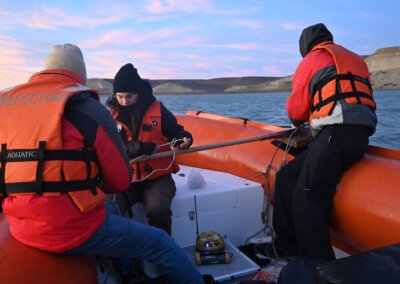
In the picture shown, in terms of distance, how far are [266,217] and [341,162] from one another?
3.27ft

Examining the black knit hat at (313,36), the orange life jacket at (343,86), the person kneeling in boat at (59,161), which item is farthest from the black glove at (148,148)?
the black knit hat at (313,36)

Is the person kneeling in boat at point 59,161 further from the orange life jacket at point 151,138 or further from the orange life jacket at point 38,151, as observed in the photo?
the orange life jacket at point 151,138

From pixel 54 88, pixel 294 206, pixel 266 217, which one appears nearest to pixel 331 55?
pixel 294 206

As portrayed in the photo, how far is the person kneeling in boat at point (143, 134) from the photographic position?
245 cm

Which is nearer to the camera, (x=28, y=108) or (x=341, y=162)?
(x=28, y=108)

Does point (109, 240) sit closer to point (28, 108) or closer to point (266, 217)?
point (28, 108)

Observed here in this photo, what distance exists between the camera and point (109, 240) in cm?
150

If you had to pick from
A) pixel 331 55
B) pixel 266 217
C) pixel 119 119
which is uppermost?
pixel 331 55

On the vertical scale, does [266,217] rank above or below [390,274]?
below

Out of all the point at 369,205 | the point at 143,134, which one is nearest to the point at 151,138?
the point at 143,134

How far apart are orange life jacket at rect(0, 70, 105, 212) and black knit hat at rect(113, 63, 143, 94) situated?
1104mm

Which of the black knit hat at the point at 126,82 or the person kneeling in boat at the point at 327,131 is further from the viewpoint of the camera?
the black knit hat at the point at 126,82

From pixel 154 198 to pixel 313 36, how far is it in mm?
1490

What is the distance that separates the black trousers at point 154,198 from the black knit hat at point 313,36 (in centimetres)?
132
